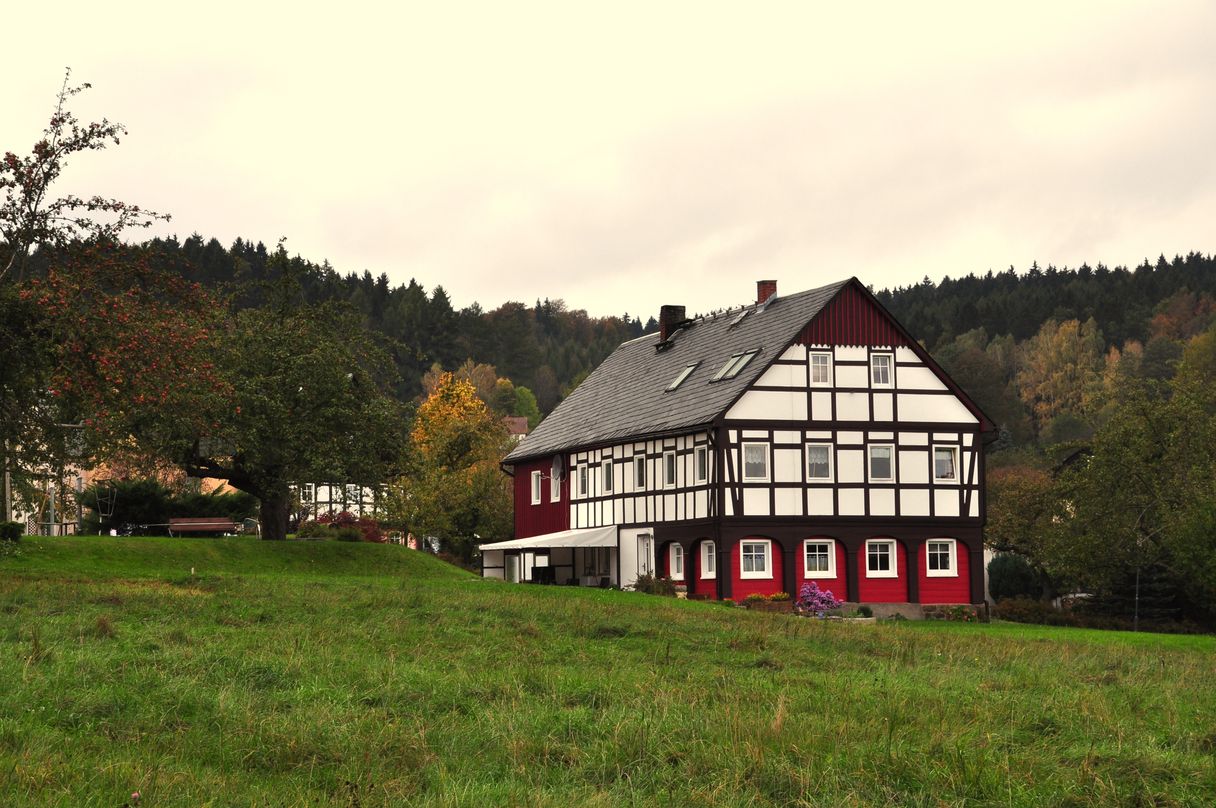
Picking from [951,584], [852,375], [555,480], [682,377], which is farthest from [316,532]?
[951,584]

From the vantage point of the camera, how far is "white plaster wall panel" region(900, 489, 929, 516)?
4709cm

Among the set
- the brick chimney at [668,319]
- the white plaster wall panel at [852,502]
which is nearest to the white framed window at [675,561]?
the white plaster wall panel at [852,502]

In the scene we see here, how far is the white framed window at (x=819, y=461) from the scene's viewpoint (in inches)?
1832

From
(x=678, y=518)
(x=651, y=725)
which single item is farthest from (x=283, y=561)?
(x=651, y=725)

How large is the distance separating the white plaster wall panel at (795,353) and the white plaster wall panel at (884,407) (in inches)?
109

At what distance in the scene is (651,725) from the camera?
1329 cm

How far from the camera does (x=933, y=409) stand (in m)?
47.9

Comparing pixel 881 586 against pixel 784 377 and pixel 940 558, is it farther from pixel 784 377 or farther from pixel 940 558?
pixel 784 377

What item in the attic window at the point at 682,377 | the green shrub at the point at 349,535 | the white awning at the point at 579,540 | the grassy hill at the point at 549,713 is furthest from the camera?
the green shrub at the point at 349,535

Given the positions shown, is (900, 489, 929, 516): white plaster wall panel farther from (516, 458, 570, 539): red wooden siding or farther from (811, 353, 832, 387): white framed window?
(516, 458, 570, 539): red wooden siding

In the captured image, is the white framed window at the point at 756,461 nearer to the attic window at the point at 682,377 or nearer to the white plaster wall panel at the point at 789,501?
the white plaster wall panel at the point at 789,501

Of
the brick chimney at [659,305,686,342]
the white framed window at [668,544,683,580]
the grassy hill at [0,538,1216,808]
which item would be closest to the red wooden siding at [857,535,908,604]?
the white framed window at [668,544,683,580]

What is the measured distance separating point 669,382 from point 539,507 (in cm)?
871

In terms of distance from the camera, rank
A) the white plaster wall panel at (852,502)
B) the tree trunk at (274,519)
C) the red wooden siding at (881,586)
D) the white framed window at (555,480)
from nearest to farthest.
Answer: the red wooden siding at (881,586) < the white plaster wall panel at (852,502) < the tree trunk at (274,519) < the white framed window at (555,480)
